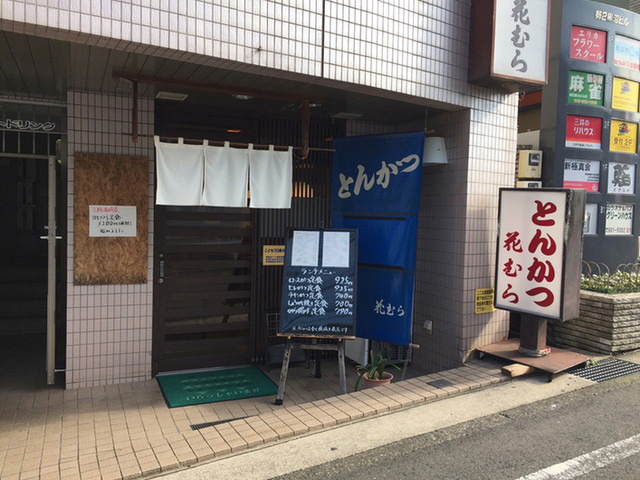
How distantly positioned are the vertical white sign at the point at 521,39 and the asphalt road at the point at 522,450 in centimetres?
438

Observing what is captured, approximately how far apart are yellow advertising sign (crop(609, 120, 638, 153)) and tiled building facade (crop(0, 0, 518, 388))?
3102 millimetres

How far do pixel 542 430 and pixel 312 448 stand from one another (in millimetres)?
2361

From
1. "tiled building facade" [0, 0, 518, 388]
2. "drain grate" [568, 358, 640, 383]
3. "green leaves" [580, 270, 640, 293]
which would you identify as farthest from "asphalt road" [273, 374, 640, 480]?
"green leaves" [580, 270, 640, 293]

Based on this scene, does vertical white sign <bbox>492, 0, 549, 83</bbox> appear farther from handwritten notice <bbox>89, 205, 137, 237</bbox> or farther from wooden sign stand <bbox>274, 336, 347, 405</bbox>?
handwritten notice <bbox>89, 205, 137, 237</bbox>

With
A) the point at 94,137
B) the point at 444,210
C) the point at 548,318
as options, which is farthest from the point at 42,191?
the point at 548,318

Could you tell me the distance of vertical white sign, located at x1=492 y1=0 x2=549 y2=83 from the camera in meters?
6.83

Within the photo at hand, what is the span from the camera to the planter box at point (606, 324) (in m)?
7.26

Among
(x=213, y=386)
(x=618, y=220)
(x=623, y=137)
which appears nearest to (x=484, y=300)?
(x=213, y=386)

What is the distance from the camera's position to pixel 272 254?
8109 millimetres

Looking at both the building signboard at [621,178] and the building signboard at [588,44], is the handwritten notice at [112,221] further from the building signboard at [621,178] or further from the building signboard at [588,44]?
the building signboard at [621,178]

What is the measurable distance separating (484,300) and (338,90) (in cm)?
368

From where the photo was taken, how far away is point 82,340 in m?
6.77

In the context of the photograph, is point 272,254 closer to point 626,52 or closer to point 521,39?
point 521,39

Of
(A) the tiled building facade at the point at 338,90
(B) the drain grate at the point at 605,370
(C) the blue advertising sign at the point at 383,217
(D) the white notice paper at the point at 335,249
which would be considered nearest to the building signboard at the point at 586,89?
Answer: (A) the tiled building facade at the point at 338,90
